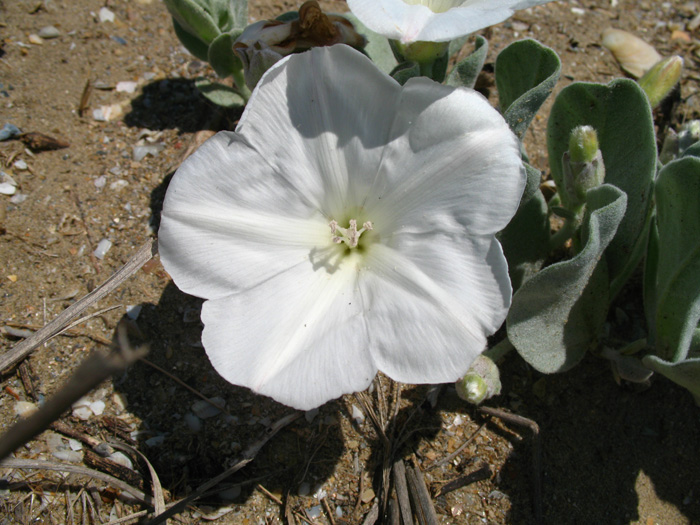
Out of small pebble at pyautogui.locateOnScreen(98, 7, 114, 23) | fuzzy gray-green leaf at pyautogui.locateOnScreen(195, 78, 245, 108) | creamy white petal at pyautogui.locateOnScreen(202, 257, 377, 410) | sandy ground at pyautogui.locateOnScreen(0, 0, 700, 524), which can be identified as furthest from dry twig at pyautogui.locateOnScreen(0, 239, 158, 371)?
small pebble at pyautogui.locateOnScreen(98, 7, 114, 23)

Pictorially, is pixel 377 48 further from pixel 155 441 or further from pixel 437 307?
pixel 155 441

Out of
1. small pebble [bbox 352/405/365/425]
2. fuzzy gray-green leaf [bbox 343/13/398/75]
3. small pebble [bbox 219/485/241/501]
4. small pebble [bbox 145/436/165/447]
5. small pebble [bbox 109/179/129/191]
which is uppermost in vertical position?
fuzzy gray-green leaf [bbox 343/13/398/75]

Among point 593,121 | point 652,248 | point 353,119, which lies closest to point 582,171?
point 593,121

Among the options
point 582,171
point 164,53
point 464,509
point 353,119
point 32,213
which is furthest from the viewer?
point 164,53

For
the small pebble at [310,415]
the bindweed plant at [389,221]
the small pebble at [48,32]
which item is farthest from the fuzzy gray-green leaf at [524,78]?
the small pebble at [48,32]

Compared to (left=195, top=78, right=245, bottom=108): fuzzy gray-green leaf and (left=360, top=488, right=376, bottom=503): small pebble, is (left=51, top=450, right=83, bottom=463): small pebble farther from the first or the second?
(left=195, top=78, right=245, bottom=108): fuzzy gray-green leaf

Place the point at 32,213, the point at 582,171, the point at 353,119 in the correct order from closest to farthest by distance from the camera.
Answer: the point at 353,119 → the point at 582,171 → the point at 32,213

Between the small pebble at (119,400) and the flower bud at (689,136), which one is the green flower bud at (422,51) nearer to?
the flower bud at (689,136)

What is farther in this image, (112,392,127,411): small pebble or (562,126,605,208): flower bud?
(112,392,127,411): small pebble

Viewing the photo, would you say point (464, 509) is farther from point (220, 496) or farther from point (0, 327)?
point (0, 327)
